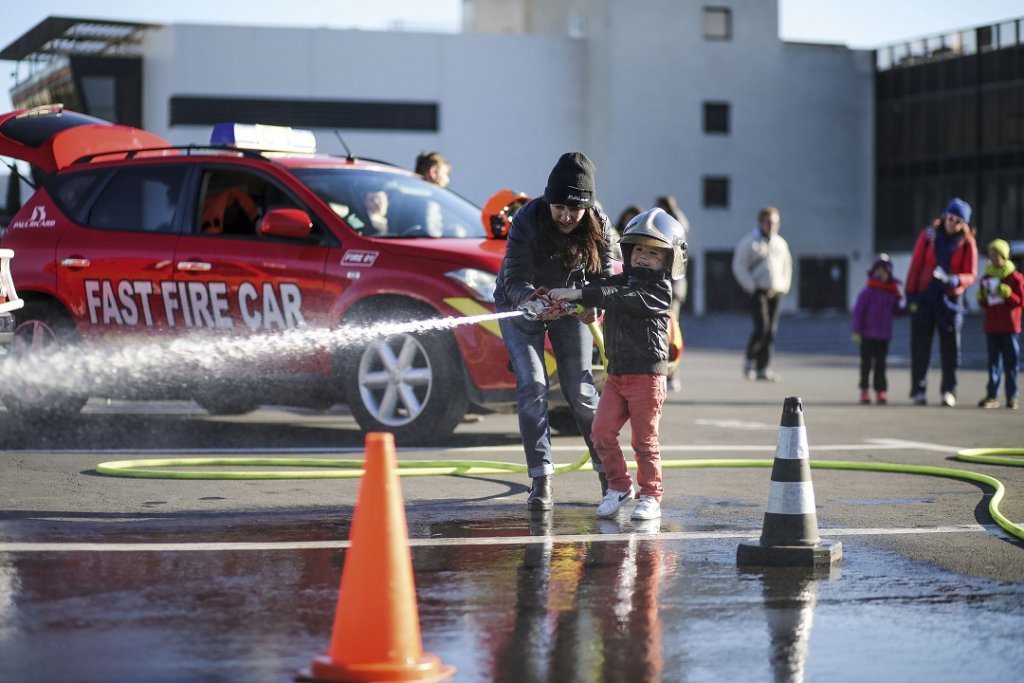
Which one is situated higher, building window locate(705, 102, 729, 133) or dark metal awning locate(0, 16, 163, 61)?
dark metal awning locate(0, 16, 163, 61)

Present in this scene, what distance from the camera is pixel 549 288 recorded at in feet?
27.0

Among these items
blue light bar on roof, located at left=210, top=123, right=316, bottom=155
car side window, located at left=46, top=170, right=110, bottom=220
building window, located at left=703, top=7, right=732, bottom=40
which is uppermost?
building window, located at left=703, top=7, right=732, bottom=40

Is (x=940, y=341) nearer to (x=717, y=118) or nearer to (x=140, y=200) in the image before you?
(x=140, y=200)

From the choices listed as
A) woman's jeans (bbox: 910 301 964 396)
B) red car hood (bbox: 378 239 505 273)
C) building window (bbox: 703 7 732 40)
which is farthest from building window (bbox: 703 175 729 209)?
red car hood (bbox: 378 239 505 273)

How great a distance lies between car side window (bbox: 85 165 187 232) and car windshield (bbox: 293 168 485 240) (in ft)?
3.19

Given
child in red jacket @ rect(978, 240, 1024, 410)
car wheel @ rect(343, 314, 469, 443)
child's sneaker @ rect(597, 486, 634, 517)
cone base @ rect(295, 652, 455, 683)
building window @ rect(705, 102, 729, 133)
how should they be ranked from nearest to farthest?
1. cone base @ rect(295, 652, 455, 683)
2. child's sneaker @ rect(597, 486, 634, 517)
3. car wheel @ rect(343, 314, 469, 443)
4. child in red jacket @ rect(978, 240, 1024, 410)
5. building window @ rect(705, 102, 729, 133)

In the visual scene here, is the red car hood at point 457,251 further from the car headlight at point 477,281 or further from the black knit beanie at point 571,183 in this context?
the black knit beanie at point 571,183

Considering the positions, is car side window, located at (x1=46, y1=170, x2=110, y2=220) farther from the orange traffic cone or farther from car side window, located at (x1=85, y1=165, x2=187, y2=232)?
the orange traffic cone

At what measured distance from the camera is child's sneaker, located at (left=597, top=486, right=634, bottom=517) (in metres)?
7.86

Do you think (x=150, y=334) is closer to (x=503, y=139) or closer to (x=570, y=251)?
(x=570, y=251)

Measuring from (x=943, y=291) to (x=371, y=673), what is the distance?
41.0 feet

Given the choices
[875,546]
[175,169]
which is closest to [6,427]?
[175,169]

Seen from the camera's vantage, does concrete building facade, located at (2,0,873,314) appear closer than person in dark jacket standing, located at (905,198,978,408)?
No

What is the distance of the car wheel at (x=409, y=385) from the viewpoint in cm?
1072
